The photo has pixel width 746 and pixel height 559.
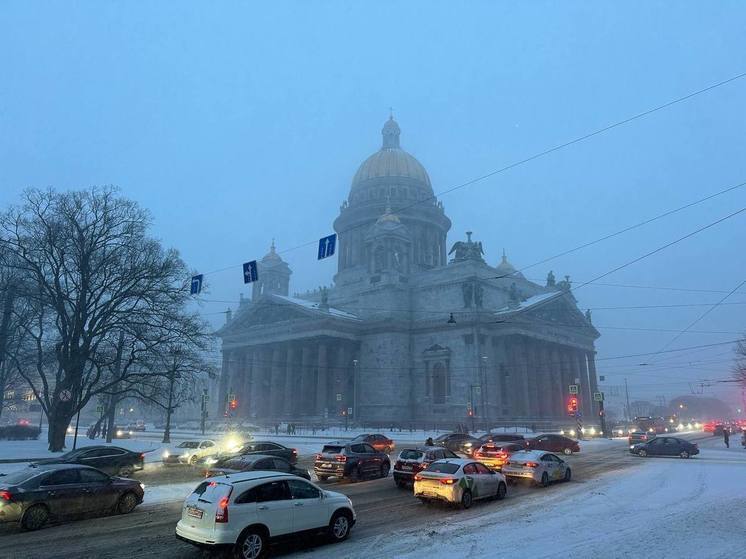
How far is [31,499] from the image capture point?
40.1 feet

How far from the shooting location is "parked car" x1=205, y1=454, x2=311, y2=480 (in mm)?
16047

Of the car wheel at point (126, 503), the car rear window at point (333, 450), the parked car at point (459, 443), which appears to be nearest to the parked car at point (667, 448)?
the parked car at point (459, 443)

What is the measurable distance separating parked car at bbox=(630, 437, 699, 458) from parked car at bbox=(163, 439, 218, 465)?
82.5 ft

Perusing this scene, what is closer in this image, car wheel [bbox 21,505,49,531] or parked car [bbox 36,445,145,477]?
car wheel [bbox 21,505,49,531]

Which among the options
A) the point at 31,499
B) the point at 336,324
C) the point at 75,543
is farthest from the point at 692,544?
the point at 336,324

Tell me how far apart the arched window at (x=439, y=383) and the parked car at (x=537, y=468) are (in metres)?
46.5

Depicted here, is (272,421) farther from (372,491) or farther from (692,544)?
(692,544)

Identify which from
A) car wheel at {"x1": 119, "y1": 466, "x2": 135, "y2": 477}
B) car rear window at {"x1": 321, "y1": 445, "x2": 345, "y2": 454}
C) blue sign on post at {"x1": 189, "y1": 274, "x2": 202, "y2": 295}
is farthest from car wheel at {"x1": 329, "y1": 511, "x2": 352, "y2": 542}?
blue sign on post at {"x1": 189, "y1": 274, "x2": 202, "y2": 295}

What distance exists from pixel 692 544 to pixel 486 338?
55.0 m

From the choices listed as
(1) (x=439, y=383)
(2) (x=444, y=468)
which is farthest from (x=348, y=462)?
(1) (x=439, y=383)

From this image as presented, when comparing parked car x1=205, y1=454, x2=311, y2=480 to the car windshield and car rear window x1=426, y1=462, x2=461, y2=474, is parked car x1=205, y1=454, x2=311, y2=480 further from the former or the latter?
the car windshield

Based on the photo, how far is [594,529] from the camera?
37.8 ft

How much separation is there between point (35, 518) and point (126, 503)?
2.31 metres

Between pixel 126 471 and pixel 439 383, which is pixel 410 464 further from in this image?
pixel 439 383
